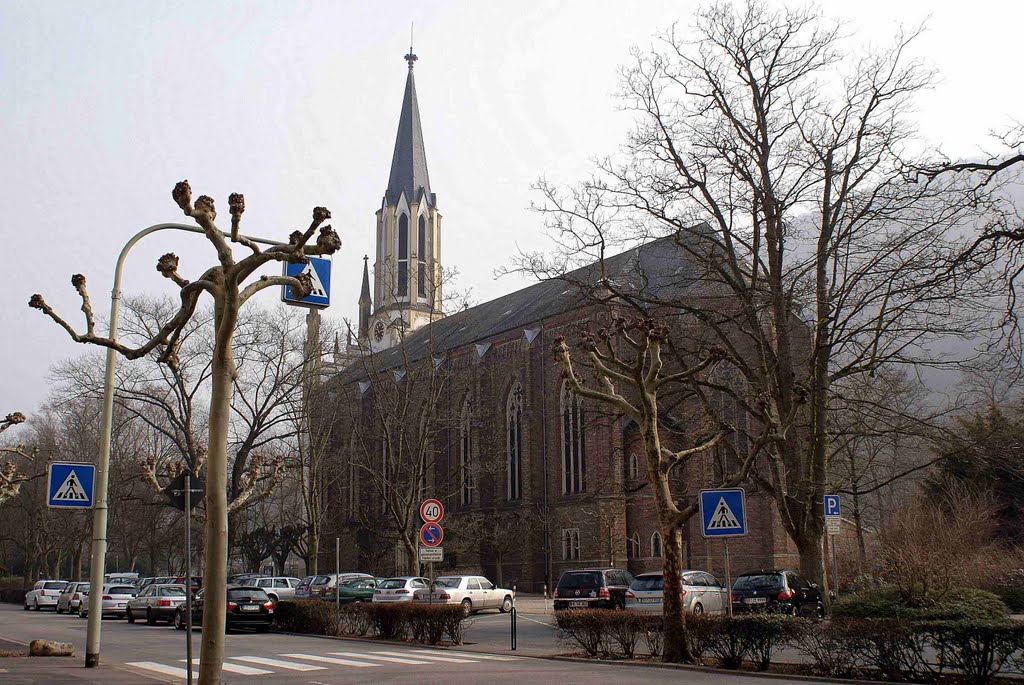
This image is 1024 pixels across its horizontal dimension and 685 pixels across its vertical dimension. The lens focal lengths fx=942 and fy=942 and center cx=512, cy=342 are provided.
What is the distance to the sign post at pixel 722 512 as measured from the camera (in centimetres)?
1462

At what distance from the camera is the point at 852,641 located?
12984 mm

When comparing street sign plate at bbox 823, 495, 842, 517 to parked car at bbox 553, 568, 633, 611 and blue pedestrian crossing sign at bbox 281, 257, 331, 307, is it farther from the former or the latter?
Answer: blue pedestrian crossing sign at bbox 281, 257, 331, 307

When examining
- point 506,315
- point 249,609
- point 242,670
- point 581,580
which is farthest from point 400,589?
point 506,315

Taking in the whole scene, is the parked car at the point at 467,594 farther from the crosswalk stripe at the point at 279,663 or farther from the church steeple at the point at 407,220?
the church steeple at the point at 407,220

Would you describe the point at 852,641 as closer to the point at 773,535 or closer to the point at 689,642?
the point at 689,642

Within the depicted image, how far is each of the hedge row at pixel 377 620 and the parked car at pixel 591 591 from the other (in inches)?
309

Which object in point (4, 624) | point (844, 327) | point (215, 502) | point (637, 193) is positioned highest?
point (637, 193)

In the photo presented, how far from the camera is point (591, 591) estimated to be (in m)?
28.5

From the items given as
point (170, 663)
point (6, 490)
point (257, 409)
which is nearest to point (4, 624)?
point (6, 490)

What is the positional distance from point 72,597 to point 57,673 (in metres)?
29.1

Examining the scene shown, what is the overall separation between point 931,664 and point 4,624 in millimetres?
29388

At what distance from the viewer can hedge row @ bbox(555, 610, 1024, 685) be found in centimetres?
1183

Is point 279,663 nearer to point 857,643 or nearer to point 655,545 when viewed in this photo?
point 857,643

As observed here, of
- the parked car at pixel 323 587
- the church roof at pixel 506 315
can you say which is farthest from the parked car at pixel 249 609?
the church roof at pixel 506 315
